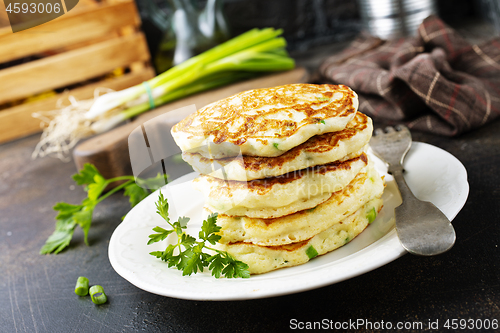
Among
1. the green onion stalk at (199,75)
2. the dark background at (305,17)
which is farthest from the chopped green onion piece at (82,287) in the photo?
the dark background at (305,17)

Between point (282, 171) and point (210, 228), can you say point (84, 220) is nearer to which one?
point (210, 228)

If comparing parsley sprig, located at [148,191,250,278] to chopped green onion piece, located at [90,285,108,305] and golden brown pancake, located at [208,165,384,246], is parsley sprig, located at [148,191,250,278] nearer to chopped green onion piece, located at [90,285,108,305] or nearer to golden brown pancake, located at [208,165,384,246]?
golden brown pancake, located at [208,165,384,246]

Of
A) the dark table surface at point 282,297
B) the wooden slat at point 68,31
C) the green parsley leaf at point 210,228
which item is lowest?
the dark table surface at point 282,297

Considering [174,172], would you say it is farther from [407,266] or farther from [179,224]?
[407,266]

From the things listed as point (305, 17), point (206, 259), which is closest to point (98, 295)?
point (206, 259)

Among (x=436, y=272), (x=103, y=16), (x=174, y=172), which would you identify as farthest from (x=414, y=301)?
(x=103, y=16)

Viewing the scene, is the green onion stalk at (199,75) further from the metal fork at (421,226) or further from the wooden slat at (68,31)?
the metal fork at (421,226)

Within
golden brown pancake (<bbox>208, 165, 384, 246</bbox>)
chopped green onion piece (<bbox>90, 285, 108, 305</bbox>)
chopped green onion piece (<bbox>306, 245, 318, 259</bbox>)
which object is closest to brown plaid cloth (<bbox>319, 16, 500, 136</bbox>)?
golden brown pancake (<bbox>208, 165, 384, 246</bbox>)
